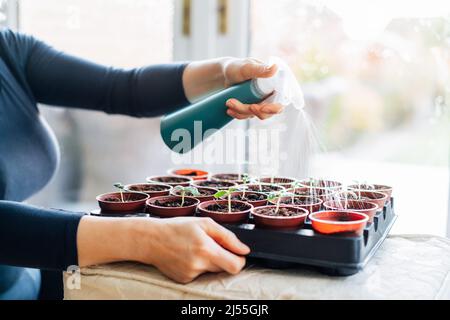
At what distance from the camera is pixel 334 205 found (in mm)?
971

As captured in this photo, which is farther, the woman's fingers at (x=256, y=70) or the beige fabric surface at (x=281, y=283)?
the woman's fingers at (x=256, y=70)

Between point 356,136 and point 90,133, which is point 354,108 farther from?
point 90,133

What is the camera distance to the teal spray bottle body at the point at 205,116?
1005mm

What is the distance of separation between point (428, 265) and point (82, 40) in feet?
4.64

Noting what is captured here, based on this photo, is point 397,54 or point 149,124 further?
point 149,124

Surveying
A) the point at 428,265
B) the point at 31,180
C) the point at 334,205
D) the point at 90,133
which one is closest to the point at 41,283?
the point at 31,180

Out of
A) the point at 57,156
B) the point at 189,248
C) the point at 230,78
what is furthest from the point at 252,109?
the point at 57,156

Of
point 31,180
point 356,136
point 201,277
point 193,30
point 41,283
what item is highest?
point 193,30

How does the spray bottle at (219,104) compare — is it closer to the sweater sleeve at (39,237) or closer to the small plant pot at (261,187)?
the small plant pot at (261,187)

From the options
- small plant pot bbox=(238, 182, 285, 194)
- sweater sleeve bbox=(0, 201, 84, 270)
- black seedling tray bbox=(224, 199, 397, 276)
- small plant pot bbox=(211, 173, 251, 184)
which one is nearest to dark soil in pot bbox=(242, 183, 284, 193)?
small plant pot bbox=(238, 182, 285, 194)

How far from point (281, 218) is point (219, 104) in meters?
0.31

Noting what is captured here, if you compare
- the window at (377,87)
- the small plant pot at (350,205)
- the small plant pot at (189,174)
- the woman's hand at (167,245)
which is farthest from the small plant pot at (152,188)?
the window at (377,87)

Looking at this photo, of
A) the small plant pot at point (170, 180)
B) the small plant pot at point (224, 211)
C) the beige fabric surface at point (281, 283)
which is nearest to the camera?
the beige fabric surface at point (281, 283)

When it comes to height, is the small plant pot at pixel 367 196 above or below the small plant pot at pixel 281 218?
above
